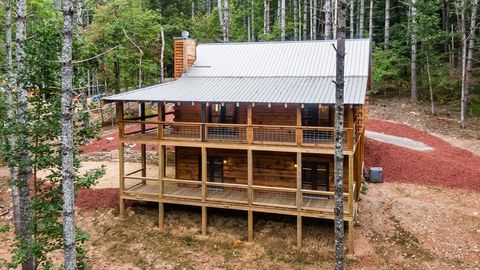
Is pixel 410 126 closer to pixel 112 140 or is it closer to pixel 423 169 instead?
pixel 423 169

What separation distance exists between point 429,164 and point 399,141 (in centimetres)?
447

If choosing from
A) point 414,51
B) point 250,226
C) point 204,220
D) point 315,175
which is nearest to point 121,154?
point 204,220

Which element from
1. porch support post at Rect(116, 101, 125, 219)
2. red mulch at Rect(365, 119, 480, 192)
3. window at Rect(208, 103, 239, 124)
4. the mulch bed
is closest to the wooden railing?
porch support post at Rect(116, 101, 125, 219)

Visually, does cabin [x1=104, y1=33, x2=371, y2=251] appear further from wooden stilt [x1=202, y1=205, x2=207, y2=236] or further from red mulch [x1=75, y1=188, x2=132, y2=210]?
red mulch [x1=75, y1=188, x2=132, y2=210]

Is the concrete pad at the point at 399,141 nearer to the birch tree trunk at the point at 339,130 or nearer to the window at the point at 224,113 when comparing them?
the window at the point at 224,113

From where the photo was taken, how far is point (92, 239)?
659 inches

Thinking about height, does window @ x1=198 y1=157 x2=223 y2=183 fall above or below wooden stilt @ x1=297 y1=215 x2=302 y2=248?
above

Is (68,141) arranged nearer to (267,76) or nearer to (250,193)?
(250,193)

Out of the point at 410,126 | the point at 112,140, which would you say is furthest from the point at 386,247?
the point at 112,140

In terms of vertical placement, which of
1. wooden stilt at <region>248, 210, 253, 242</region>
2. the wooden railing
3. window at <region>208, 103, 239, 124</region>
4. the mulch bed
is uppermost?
window at <region>208, 103, 239, 124</region>

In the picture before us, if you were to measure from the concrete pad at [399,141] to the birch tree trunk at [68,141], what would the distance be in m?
21.6

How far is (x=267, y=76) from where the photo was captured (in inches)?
769

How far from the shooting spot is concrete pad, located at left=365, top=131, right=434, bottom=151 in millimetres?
25094

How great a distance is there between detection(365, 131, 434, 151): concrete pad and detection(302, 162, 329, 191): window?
33.5ft
